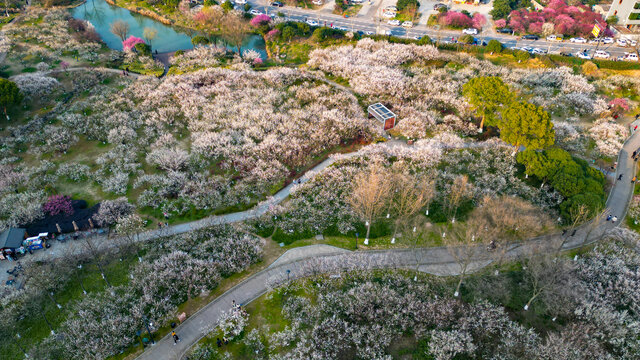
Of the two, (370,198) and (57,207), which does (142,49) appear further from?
(370,198)

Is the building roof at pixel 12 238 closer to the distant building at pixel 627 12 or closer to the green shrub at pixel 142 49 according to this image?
the green shrub at pixel 142 49

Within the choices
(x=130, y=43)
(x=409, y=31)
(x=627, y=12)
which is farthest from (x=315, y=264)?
(x=627, y=12)

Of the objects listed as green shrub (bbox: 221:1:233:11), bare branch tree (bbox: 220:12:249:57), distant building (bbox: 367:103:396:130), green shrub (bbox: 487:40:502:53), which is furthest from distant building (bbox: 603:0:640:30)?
green shrub (bbox: 221:1:233:11)

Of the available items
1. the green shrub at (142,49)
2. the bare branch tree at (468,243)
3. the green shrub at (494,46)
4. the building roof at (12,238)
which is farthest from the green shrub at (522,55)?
the building roof at (12,238)

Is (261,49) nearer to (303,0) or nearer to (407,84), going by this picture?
(303,0)

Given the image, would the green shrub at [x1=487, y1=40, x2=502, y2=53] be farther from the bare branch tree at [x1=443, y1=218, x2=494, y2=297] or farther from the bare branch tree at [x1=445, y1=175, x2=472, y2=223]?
the bare branch tree at [x1=443, y1=218, x2=494, y2=297]

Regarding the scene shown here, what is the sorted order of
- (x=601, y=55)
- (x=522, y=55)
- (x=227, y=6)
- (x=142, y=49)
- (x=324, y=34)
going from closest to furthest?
(x=522, y=55) < (x=601, y=55) < (x=142, y=49) < (x=324, y=34) < (x=227, y=6)
